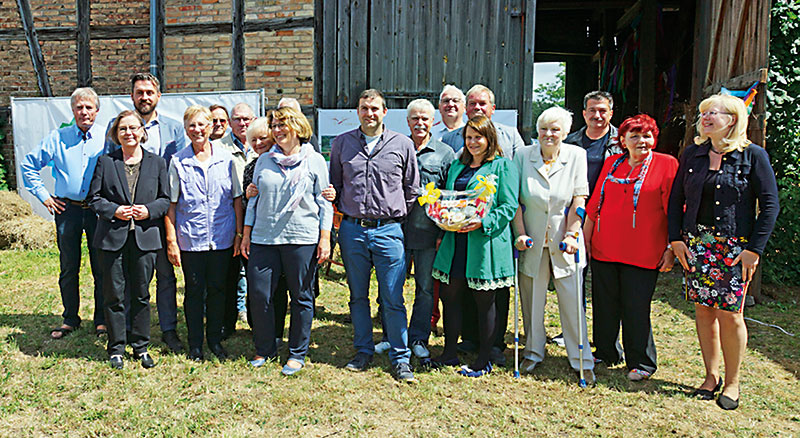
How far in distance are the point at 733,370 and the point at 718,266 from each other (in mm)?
650

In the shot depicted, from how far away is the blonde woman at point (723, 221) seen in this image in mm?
3160

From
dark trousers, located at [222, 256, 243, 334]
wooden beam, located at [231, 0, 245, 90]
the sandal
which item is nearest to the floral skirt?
dark trousers, located at [222, 256, 243, 334]

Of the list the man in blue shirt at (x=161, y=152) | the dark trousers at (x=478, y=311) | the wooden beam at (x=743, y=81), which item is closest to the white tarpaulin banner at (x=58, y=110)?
the man in blue shirt at (x=161, y=152)

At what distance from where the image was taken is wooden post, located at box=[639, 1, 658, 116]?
9.57m

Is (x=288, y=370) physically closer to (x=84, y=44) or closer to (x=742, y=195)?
(x=742, y=195)

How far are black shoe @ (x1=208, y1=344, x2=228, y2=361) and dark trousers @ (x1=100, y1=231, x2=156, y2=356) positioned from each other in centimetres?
44

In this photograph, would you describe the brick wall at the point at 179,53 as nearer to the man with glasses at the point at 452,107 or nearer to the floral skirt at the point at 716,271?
the man with glasses at the point at 452,107

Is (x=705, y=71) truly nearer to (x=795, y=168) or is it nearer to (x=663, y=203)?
(x=795, y=168)

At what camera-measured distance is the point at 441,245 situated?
3750 millimetres

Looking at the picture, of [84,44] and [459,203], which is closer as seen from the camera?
[459,203]

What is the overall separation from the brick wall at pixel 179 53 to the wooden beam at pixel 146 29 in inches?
2.4

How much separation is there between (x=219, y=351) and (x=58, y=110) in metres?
6.75

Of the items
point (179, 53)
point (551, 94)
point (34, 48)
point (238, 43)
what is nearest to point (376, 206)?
point (238, 43)

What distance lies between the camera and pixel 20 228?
816cm
